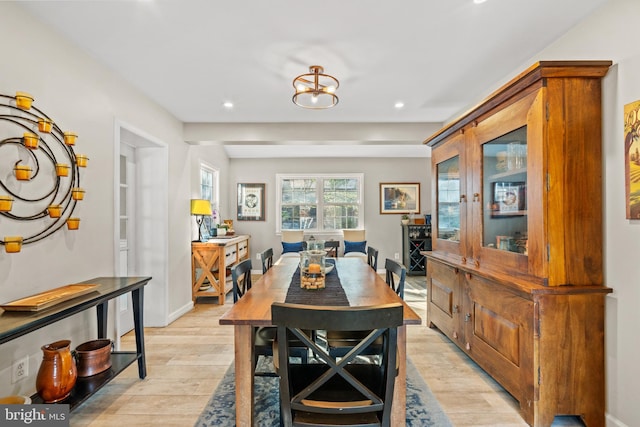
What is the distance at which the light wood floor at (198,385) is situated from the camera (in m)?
1.93

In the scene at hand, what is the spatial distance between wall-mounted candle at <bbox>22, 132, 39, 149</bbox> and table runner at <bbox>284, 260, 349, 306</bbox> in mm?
1703

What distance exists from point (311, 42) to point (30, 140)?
180cm

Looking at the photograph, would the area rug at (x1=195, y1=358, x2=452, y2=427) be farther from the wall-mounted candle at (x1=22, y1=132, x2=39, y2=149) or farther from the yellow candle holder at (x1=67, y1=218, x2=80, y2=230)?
the wall-mounted candle at (x1=22, y1=132, x2=39, y2=149)

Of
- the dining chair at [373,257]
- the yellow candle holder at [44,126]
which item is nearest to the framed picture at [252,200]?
the dining chair at [373,257]

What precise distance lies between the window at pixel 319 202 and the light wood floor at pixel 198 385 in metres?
3.47

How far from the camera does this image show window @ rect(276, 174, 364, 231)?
6.58m

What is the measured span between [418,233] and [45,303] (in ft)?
18.4

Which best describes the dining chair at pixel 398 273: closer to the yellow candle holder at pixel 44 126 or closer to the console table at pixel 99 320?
the console table at pixel 99 320

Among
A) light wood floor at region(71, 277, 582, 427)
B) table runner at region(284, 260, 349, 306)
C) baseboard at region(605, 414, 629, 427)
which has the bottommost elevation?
light wood floor at region(71, 277, 582, 427)

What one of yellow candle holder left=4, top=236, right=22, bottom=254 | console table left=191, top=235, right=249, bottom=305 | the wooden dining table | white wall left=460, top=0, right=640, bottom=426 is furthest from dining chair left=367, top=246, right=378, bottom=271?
yellow candle holder left=4, top=236, right=22, bottom=254

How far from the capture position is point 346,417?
1.28 metres

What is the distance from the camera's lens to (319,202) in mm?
6578

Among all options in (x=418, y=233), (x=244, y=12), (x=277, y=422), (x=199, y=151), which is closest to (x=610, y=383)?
(x=277, y=422)

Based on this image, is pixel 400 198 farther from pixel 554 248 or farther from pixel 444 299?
→ pixel 554 248
